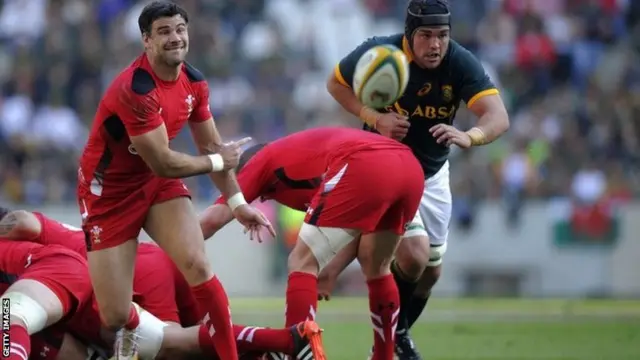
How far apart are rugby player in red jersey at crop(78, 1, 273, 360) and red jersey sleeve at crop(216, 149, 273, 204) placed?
725 mm

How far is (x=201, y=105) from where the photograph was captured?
775 cm

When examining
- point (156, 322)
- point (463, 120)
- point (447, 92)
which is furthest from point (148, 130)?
point (463, 120)

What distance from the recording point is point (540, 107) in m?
18.0

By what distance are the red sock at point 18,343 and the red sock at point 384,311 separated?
2.11 metres

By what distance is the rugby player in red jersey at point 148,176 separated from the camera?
7238mm

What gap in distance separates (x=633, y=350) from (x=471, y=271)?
6700 millimetres

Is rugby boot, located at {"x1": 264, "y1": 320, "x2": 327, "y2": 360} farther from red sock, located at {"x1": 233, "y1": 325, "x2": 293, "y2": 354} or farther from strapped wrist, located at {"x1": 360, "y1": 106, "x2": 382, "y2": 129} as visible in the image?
strapped wrist, located at {"x1": 360, "y1": 106, "x2": 382, "y2": 129}

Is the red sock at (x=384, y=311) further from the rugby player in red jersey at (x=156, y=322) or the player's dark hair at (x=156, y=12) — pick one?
the player's dark hair at (x=156, y=12)

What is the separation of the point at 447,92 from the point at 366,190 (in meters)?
1.75

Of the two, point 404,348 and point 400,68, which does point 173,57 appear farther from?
point 404,348

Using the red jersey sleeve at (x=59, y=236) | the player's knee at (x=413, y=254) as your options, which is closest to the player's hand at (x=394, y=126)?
the player's knee at (x=413, y=254)

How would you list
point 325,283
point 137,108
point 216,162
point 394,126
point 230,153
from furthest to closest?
point 394,126
point 325,283
point 230,153
point 216,162
point 137,108

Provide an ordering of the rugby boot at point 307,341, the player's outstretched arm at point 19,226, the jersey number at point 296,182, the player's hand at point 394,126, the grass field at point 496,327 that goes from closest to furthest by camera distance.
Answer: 1. the rugby boot at point 307,341
2. the player's outstretched arm at point 19,226
3. the jersey number at point 296,182
4. the player's hand at point 394,126
5. the grass field at point 496,327

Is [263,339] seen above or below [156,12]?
below
